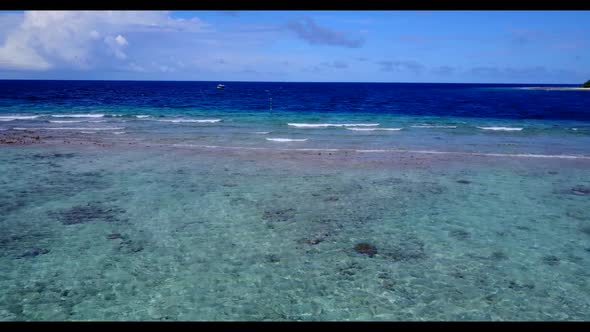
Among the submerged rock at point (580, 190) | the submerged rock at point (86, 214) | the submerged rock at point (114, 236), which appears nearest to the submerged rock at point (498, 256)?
the submerged rock at point (580, 190)

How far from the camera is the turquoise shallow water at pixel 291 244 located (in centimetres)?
600

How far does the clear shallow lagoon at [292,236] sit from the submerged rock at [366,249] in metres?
0.04

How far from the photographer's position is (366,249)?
7914 millimetres

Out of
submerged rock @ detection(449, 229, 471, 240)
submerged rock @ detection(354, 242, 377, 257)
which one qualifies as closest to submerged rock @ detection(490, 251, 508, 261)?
submerged rock @ detection(449, 229, 471, 240)

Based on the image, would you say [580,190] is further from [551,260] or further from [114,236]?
[114,236]

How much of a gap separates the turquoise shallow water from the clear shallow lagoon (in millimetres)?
36

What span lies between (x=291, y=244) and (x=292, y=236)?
440 mm

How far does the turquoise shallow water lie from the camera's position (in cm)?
600

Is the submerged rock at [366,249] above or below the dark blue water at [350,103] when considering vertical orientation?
below

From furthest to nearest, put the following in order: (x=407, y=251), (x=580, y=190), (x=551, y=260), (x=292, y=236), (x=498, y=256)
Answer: (x=580, y=190) < (x=292, y=236) < (x=407, y=251) < (x=498, y=256) < (x=551, y=260)

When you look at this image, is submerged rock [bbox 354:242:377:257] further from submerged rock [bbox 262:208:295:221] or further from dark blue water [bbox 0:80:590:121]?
dark blue water [bbox 0:80:590:121]

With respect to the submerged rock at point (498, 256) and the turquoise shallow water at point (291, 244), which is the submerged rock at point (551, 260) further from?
the submerged rock at point (498, 256)

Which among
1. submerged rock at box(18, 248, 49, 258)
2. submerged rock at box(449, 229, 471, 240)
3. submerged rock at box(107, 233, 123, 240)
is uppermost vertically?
submerged rock at box(449, 229, 471, 240)

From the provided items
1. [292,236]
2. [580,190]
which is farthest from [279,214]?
[580,190]
